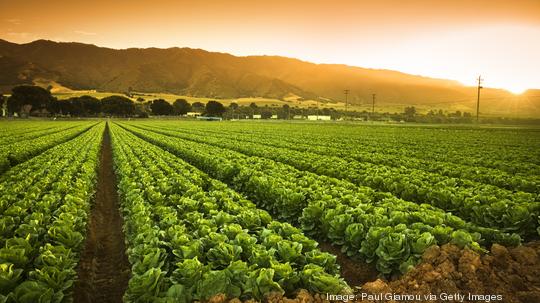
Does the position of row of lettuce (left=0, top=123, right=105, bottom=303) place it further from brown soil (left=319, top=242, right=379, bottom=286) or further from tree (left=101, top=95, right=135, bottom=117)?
tree (left=101, top=95, right=135, bottom=117)

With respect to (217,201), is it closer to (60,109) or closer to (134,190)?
(134,190)

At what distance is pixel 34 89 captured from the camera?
125500mm

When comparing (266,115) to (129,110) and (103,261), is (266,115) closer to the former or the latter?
(129,110)

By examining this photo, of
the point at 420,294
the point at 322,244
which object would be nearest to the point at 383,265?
the point at 420,294

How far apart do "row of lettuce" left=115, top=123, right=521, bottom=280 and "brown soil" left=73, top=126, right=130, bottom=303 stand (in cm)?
426

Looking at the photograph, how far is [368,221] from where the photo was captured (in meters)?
7.55

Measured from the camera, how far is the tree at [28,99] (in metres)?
121

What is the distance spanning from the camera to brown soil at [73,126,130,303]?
697 cm

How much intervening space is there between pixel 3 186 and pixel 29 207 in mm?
3505

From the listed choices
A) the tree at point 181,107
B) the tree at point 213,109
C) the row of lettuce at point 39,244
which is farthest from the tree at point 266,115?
the row of lettuce at point 39,244

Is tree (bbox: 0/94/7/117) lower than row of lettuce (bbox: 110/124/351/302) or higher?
higher

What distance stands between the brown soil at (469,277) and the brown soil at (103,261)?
3587 mm

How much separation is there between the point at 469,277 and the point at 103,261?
766cm

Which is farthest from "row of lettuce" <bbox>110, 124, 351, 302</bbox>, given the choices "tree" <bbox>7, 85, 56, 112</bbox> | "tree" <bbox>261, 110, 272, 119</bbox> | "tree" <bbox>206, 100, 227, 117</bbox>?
"tree" <bbox>261, 110, 272, 119</bbox>
